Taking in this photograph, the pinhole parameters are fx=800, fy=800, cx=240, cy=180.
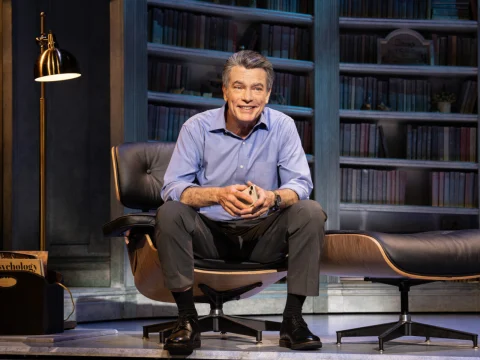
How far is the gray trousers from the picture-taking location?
2.79 m

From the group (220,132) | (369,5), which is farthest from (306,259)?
(369,5)

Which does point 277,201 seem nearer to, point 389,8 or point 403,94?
point 403,94

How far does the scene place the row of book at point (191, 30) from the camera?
17.8 feet

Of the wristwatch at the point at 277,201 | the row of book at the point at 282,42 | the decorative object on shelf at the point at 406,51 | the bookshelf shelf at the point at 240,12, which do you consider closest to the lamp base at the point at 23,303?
the wristwatch at the point at 277,201

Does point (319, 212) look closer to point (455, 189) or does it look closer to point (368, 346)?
point (368, 346)

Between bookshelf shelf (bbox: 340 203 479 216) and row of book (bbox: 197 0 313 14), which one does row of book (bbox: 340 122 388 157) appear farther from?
row of book (bbox: 197 0 313 14)

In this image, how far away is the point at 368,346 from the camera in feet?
9.89

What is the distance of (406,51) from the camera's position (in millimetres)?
5969

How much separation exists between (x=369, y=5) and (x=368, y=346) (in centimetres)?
356

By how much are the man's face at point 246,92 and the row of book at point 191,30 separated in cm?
246

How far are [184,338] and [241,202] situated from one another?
51cm

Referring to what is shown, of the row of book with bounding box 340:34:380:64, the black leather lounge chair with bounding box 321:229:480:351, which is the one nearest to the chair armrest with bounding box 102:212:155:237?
the black leather lounge chair with bounding box 321:229:480:351

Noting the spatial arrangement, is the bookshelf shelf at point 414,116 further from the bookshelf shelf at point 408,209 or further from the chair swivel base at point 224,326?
the chair swivel base at point 224,326

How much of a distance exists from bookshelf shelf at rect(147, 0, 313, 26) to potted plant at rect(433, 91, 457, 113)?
3.65ft
